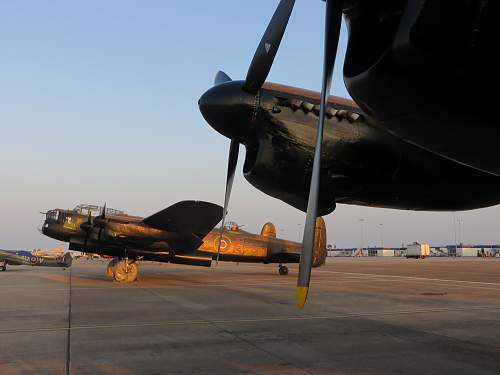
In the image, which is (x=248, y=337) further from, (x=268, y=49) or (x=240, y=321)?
(x=268, y=49)

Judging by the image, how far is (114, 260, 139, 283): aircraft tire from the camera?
56.9 feet

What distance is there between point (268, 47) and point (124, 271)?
1504 cm

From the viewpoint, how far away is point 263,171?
5.69 meters

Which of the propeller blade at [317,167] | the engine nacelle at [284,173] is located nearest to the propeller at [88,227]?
the engine nacelle at [284,173]

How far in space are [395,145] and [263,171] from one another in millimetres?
1745

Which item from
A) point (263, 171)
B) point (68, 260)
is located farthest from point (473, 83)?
point (68, 260)

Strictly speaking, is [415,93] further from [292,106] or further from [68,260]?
[68,260]

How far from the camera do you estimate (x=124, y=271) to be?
57.4ft

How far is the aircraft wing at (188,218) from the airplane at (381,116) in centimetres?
930

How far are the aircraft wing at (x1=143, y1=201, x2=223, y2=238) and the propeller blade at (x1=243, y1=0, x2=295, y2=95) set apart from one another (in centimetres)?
1109

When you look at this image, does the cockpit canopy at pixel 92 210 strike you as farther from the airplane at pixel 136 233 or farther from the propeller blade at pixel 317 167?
the propeller blade at pixel 317 167

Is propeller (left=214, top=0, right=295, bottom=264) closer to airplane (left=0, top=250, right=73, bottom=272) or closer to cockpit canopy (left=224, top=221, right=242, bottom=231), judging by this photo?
cockpit canopy (left=224, top=221, right=242, bottom=231)

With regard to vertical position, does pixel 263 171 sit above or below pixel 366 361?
above

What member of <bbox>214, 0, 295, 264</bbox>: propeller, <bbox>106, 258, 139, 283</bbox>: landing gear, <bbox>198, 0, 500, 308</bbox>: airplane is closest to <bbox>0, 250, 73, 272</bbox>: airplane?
<bbox>106, 258, 139, 283</bbox>: landing gear
